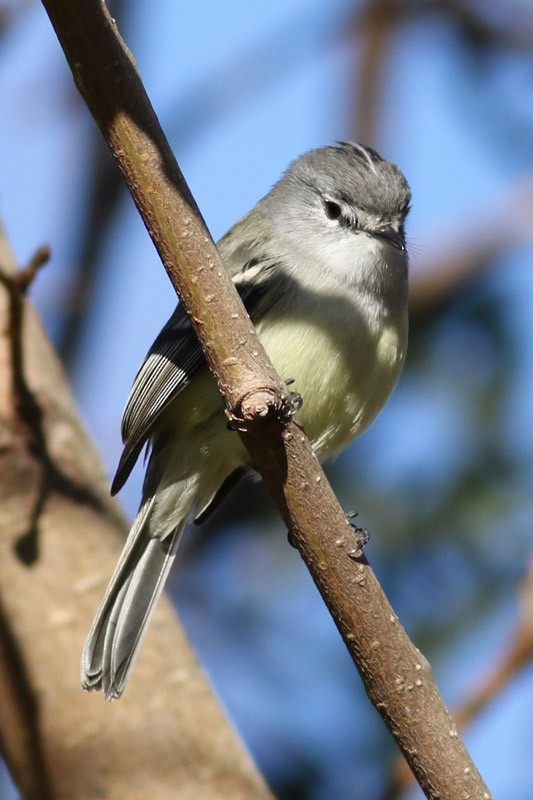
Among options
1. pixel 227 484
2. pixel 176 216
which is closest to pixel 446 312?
pixel 227 484

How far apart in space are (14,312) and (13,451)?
1.47 ft

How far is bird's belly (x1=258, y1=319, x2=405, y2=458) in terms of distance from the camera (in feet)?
10.3

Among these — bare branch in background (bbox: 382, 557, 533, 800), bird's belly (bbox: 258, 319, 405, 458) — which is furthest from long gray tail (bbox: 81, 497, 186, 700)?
bare branch in background (bbox: 382, 557, 533, 800)

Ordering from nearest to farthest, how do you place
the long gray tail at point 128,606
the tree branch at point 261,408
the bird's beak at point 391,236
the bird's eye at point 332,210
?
the tree branch at point 261,408 → the long gray tail at point 128,606 → the bird's beak at point 391,236 → the bird's eye at point 332,210

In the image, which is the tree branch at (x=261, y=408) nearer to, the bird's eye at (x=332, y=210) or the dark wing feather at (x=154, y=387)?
the dark wing feather at (x=154, y=387)

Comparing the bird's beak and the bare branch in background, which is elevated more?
the bird's beak

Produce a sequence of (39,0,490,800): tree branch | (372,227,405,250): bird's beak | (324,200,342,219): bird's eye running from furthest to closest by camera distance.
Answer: (324,200,342,219): bird's eye → (372,227,405,250): bird's beak → (39,0,490,800): tree branch

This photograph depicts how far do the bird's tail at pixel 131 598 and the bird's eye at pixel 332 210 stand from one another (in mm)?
1099

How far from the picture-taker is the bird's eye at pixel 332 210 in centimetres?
368

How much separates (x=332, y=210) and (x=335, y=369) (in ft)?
2.55

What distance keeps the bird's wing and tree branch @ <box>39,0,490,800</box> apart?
1086 mm

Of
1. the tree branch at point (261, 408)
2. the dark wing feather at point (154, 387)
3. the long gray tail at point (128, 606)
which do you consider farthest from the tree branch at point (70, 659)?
the tree branch at point (261, 408)

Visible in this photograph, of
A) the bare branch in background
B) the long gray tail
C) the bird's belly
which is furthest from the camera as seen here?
the bird's belly

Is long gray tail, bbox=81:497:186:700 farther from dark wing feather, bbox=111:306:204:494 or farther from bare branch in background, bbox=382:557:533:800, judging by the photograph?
bare branch in background, bbox=382:557:533:800
